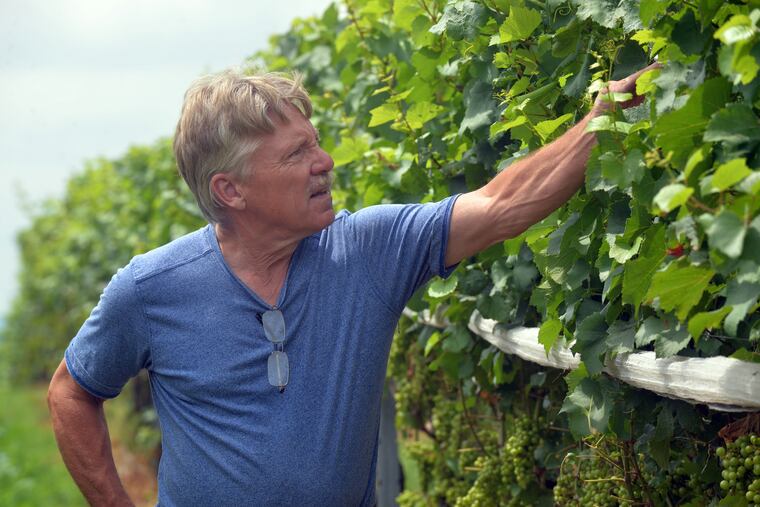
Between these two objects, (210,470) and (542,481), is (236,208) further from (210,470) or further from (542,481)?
(542,481)

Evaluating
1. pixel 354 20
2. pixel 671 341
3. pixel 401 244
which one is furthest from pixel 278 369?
pixel 354 20

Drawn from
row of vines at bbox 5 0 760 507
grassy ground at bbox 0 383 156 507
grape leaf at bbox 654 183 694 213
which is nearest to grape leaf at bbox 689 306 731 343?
row of vines at bbox 5 0 760 507

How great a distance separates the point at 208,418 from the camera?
3.22 m

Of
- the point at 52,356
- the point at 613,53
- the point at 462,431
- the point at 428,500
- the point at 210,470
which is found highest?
the point at 613,53

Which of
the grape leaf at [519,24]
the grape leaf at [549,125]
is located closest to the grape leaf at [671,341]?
the grape leaf at [549,125]

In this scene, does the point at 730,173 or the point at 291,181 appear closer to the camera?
the point at 730,173

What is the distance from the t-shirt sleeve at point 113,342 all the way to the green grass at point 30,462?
296 inches

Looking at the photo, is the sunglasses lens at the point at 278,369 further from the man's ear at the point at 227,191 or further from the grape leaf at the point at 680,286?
the grape leaf at the point at 680,286

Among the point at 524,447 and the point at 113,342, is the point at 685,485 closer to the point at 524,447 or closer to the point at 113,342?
the point at 524,447

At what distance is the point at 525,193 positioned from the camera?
9.17 ft

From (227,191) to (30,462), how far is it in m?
10.7

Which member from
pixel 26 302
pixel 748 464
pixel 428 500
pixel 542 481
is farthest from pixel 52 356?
pixel 748 464

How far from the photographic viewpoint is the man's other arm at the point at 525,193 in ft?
8.65

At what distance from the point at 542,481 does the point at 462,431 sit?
0.89 metres
